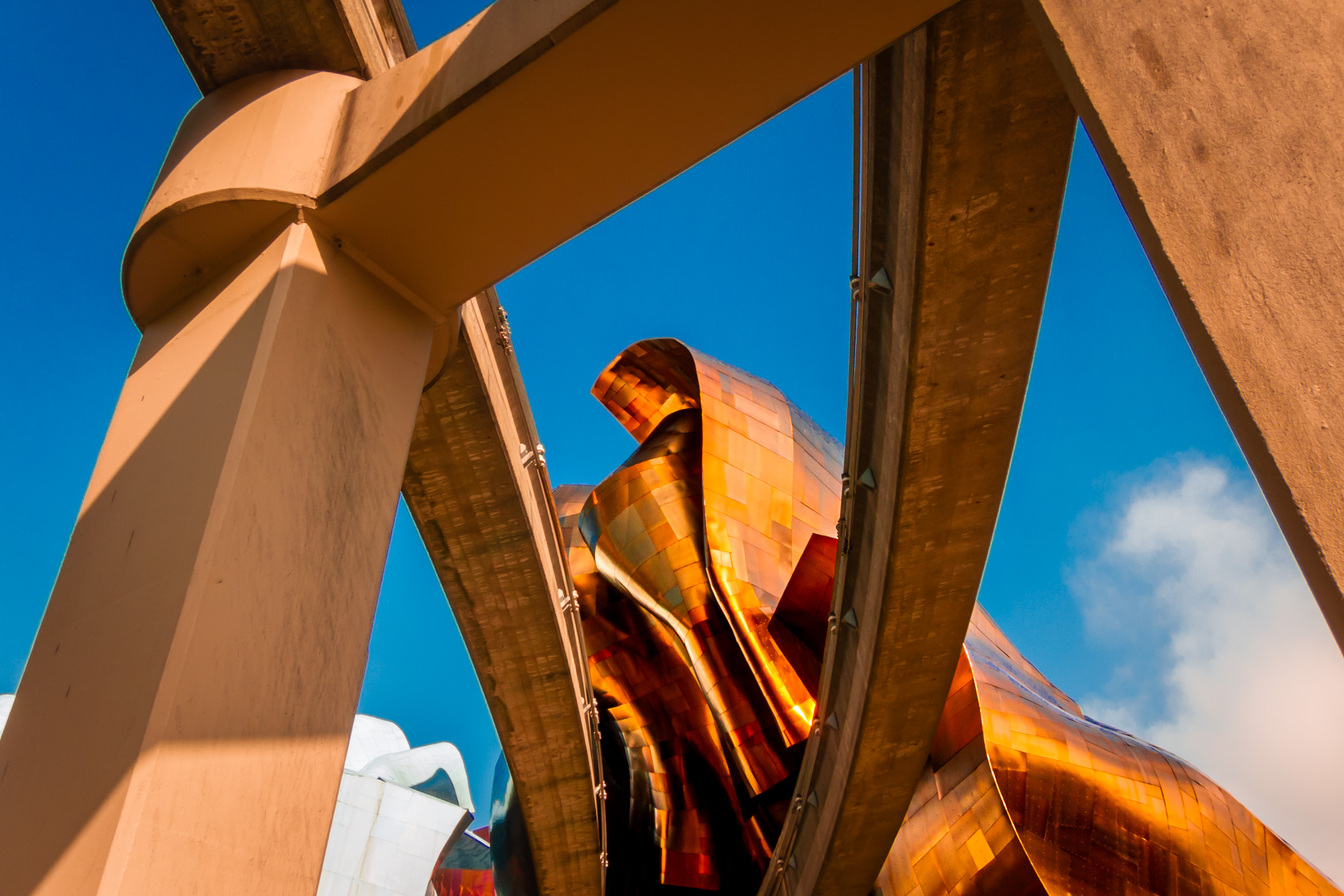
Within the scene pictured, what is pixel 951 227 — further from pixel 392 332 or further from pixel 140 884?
pixel 140 884

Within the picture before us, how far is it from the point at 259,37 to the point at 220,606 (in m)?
2.30

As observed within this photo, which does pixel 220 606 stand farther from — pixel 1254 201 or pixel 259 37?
pixel 259 37

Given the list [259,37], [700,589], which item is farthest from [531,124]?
[700,589]

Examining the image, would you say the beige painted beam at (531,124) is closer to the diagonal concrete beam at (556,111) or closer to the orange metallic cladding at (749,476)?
the diagonal concrete beam at (556,111)

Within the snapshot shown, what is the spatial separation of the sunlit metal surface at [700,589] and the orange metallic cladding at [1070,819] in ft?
7.44

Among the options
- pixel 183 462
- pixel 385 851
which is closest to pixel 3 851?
pixel 183 462

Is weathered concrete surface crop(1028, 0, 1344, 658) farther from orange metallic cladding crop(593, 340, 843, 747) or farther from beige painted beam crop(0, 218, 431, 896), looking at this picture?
orange metallic cladding crop(593, 340, 843, 747)

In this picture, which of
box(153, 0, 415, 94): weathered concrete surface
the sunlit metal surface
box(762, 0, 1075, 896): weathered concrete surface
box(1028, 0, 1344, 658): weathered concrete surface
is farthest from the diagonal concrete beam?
the sunlit metal surface

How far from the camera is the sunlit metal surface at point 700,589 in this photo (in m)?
11.4

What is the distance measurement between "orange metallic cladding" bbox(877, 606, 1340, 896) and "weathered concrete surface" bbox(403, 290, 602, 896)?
3778 millimetres

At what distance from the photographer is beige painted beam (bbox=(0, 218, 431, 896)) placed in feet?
6.28

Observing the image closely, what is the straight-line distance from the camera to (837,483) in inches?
538

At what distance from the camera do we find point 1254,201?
1.25m

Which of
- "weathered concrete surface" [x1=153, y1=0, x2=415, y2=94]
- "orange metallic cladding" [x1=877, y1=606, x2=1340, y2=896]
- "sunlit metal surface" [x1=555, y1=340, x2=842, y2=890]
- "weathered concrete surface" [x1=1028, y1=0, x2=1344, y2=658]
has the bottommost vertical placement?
"weathered concrete surface" [x1=1028, y1=0, x2=1344, y2=658]
